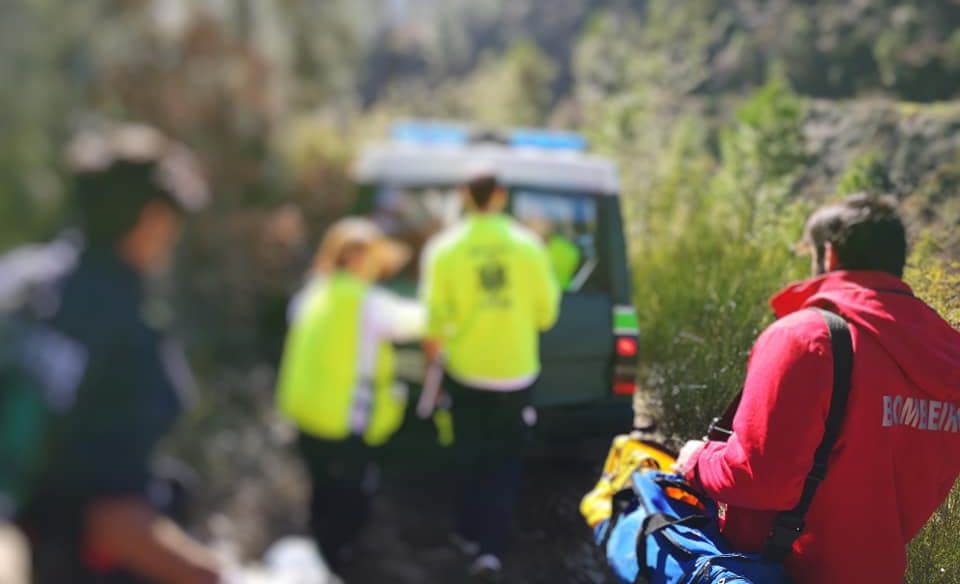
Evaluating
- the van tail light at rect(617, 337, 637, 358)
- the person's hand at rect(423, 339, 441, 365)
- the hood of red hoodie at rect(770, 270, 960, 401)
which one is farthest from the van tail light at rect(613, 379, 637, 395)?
the hood of red hoodie at rect(770, 270, 960, 401)

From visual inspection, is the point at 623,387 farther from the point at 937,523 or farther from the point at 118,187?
the point at 118,187

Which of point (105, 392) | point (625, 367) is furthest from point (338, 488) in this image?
point (105, 392)

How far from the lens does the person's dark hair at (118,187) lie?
1403mm

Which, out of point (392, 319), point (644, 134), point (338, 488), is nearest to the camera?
point (392, 319)

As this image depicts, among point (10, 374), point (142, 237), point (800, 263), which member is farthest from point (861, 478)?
point (10, 374)

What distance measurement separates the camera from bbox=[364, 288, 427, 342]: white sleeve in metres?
2.72

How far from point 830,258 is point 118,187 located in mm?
1460

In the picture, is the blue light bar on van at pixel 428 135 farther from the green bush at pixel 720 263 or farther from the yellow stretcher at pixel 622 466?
the yellow stretcher at pixel 622 466

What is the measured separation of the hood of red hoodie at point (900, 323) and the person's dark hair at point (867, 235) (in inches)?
1.1

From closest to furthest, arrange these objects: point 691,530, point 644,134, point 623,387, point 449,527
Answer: point 691,530, point 623,387, point 449,527, point 644,134

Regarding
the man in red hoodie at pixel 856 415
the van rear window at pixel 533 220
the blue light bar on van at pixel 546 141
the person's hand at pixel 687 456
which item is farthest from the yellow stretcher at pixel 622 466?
the blue light bar on van at pixel 546 141

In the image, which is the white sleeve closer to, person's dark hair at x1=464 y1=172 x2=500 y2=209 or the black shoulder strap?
person's dark hair at x1=464 y1=172 x2=500 y2=209

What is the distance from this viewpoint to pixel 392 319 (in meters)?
2.81

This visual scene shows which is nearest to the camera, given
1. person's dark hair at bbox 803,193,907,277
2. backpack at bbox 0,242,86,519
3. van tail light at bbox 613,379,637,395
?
backpack at bbox 0,242,86,519
